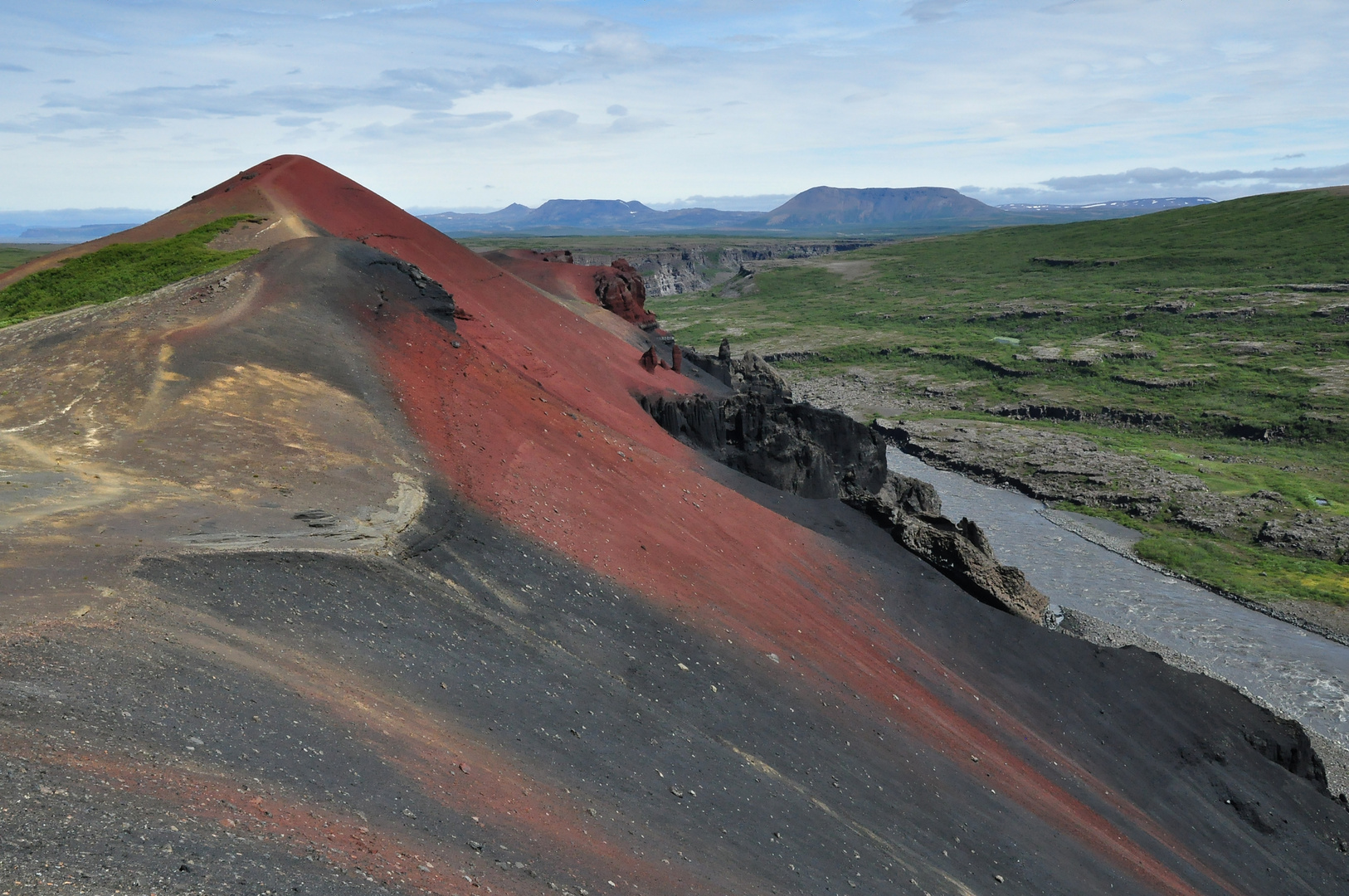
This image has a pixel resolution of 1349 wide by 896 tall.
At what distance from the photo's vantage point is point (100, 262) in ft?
164

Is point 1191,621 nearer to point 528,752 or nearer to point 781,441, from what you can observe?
point 781,441

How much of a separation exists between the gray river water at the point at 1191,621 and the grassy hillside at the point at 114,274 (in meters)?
54.4

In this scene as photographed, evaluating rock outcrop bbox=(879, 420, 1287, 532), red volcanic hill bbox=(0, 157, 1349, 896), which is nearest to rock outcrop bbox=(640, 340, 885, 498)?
red volcanic hill bbox=(0, 157, 1349, 896)

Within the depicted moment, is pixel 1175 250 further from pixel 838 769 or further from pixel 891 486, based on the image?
pixel 838 769

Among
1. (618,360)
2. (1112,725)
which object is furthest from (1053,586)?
(618,360)

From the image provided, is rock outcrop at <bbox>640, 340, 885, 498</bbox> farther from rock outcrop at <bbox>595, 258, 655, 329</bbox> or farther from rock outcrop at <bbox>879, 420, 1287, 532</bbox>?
rock outcrop at <bbox>879, 420, 1287, 532</bbox>

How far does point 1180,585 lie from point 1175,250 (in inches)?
5526

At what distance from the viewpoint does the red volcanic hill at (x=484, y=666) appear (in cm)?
1473

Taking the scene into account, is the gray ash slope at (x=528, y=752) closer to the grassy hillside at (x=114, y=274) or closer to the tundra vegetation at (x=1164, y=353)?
the grassy hillside at (x=114, y=274)

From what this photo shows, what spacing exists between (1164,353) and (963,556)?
293 feet

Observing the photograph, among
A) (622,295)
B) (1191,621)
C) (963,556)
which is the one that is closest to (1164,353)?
(1191,621)

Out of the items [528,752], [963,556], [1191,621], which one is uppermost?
[528,752]

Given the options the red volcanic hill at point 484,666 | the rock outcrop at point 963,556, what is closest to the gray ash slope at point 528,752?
the red volcanic hill at point 484,666

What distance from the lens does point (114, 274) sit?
159 ft
